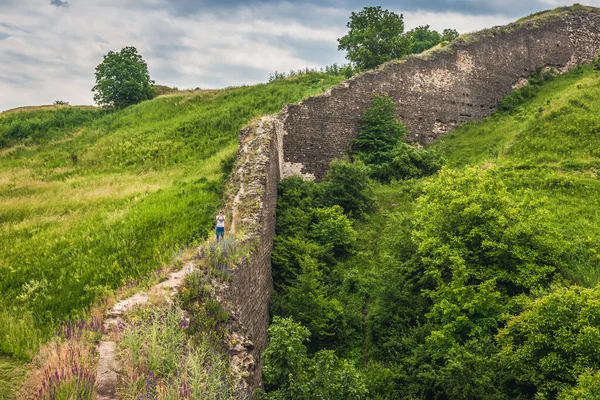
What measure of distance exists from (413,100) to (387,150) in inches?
187

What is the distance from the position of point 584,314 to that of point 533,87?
25.1 meters

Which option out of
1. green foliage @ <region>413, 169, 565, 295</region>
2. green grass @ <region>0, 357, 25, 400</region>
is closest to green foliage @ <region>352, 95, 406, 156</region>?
green foliage @ <region>413, 169, 565, 295</region>

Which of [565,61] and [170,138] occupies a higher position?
[565,61]

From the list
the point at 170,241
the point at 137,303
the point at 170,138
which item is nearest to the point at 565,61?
the point at 170,138

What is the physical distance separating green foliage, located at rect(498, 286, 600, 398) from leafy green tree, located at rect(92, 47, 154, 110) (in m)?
40.6

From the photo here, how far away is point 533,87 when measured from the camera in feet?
96.4

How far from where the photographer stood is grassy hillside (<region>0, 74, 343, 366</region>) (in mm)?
9406

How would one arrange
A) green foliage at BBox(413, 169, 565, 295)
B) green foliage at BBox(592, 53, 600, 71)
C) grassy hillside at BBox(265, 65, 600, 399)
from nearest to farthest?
grassy hillside at BBox(265, 65, 600, 399), green foliage at BBox(413, 169, 565, 295), green foliage at BBox(592, 53, 600, 71)

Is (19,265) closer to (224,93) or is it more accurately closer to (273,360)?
(273,360)

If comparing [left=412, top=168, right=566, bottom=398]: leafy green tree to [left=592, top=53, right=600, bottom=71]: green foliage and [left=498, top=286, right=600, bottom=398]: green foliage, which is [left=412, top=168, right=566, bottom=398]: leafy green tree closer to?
[left=498, top=286, right=600, bottom=398]: green foliage

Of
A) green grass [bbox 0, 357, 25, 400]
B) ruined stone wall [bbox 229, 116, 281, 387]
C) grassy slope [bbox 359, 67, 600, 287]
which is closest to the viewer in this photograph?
green grass [bbox 0, 357, 25, 400]

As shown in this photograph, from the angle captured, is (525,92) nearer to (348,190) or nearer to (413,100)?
(413,100)

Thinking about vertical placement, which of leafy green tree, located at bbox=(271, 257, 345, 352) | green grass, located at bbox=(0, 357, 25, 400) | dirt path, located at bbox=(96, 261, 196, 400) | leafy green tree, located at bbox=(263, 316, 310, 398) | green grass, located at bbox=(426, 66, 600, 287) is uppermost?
green grass, located at bbox=(426, 66, 600, 287)

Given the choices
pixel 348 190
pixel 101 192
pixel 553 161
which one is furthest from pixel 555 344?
pixel 101 192
